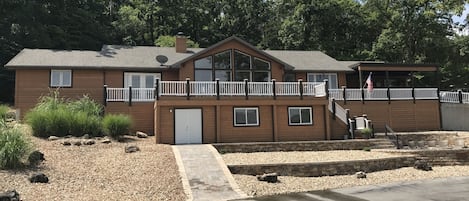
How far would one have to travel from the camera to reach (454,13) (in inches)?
1502

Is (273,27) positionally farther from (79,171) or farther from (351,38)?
(79,171)

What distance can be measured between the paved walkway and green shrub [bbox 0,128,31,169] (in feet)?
16.9

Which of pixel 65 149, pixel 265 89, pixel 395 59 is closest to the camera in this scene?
pixel 65 149

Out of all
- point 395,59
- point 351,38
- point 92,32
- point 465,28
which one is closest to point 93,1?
point 92,32

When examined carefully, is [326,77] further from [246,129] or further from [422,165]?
[422,165]

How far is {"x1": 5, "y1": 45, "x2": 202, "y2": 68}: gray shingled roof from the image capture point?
23.1 metres

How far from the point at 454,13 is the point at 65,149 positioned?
37.3 m

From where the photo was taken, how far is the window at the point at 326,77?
27.6 m

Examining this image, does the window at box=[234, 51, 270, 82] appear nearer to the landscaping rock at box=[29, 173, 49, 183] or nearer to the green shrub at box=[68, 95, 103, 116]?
the green shrub at box=[68, 95, 103, 116]

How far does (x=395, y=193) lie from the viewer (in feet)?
40.5

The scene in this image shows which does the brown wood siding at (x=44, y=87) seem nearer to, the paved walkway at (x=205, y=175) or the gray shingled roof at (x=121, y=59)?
the gray shingled roof at (x=121, y=59)

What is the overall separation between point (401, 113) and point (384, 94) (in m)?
1.64

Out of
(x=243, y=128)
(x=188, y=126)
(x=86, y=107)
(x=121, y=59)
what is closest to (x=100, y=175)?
(x=188, y=126)

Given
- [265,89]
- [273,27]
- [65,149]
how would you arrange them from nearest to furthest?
[65,149] < [265,89] < [273,27]
